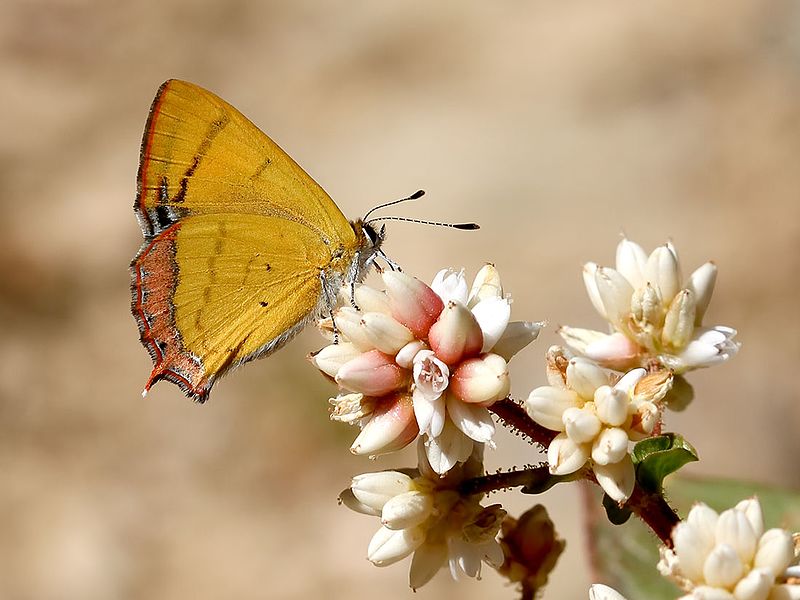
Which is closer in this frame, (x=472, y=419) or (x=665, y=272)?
(x=472, y=419)

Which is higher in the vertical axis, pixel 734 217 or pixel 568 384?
pixel 568 384

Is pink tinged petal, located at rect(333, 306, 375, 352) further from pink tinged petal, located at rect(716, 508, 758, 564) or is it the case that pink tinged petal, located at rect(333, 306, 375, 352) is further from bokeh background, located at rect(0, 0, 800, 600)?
bokeh background, located at rect(0, 0, 800, 600)

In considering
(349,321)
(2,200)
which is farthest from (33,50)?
A: (349,321)

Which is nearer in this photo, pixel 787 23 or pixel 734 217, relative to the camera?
pixel 734 217

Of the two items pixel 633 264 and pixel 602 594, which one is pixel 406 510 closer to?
pixel 602 594

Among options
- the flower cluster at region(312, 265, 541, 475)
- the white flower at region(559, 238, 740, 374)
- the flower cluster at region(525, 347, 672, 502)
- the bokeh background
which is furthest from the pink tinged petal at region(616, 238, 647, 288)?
the bokeh background

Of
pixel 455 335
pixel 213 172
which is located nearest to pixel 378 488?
pixel 455 335

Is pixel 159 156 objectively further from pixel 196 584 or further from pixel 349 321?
pixel 196 584
